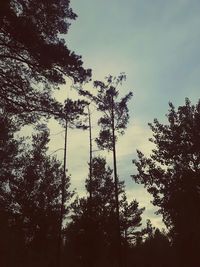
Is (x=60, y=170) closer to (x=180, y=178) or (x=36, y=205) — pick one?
(x=36, y=205)

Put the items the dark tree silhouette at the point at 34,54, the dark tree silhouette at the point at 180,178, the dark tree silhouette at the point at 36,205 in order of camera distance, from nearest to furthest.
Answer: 1. the dark tree silhouette at the point at 34,54
2. the dark tree silhouette at the point at 180,178
3. the dark tree silhouette at the point at 36,205

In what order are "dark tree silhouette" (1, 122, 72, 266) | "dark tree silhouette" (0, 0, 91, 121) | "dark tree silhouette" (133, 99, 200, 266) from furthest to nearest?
"dark tree silhouette" (1, 122, 72, 266)
"dark tree silhouette" (133, 99, 200, 266)
"dark tree silhouette" (0, 0, 91, 121)

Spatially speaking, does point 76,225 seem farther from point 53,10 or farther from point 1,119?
point 53,10

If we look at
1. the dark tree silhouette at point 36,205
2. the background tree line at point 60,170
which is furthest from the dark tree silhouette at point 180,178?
the dark tree silhouette at point 36,205

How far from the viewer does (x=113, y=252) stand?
4059 centimetres

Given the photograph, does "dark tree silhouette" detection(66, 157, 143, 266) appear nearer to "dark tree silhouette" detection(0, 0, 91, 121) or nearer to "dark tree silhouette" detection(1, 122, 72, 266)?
"dark tree silhouette" detection(1, 122, 72, 266)

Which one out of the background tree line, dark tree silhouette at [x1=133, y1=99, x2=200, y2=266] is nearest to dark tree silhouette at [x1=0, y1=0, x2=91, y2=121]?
the background tree line

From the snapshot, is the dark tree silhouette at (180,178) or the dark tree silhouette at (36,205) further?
the dark tree silhouette at (36,205)

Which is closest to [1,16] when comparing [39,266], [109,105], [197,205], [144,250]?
[109,105]

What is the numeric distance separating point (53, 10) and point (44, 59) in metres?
2.09

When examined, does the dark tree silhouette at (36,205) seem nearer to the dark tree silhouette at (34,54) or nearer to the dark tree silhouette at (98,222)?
the dark tree silhouette at (98,222)

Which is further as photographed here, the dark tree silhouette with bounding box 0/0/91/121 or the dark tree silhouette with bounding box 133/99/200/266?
the dark tree silhouette with bounding box 133/99/200/266

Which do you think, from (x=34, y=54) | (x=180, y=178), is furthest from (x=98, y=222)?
(x=34, y=54)

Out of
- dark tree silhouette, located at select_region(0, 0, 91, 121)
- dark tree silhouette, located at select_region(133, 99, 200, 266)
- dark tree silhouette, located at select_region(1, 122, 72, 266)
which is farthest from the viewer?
dark tree silhouette, located at select_region(1, 122, 72, 266)
